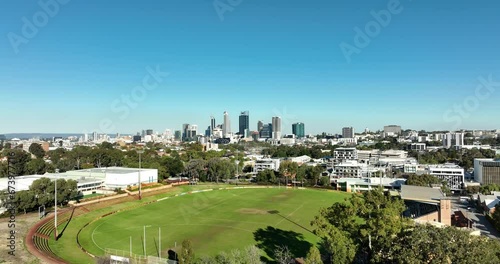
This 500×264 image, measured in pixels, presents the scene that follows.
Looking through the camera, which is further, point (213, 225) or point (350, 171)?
point (350, 171)

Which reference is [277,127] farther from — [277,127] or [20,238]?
[20,238]

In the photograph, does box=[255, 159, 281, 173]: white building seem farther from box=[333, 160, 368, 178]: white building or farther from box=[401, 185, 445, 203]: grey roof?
box=[401, 185, 445, 203]: grey roof

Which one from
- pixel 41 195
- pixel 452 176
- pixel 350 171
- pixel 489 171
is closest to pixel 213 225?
pixel 41 195

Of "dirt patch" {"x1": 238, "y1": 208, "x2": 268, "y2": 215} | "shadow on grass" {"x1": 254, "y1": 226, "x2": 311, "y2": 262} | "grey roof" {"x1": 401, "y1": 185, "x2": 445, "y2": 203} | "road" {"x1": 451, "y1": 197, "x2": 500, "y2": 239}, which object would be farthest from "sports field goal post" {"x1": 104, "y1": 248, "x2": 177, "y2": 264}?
"road" {"x1": 451, "y1": 197, "x2": 500, "y2": 239}

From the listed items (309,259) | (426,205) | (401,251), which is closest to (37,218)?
(309,259)

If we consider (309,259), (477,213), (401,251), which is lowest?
(477,213)

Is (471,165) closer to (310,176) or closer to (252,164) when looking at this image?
(310,176)
